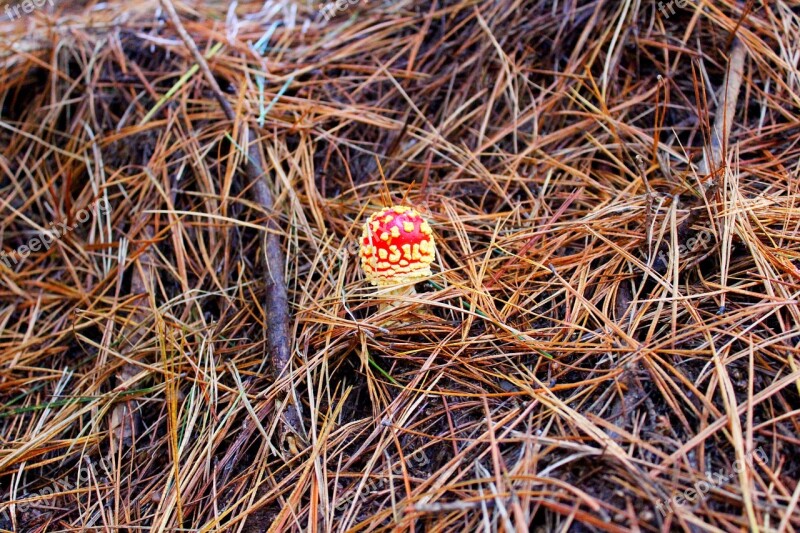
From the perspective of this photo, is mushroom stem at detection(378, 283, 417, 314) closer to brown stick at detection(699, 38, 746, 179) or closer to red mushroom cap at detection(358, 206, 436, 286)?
red mushroom cap at detection(358, 206, 436, 286)

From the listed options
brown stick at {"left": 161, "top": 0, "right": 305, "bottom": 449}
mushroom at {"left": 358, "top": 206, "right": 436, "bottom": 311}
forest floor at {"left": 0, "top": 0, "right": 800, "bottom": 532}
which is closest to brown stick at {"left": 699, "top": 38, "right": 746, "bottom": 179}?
forest floor at {"left": 0, "top": 0, "right": 800, "bottom": 532}

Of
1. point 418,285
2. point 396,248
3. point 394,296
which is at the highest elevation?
point 396,248

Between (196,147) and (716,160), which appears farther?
(196,147)

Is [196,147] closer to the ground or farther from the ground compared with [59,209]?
farther from the ground

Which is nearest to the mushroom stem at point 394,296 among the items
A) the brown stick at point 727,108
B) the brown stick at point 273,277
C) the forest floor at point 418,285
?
the forest floor at point 418,285

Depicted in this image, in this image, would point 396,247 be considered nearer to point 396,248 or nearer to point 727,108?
point 396,248

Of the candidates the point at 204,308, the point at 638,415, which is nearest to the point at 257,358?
the point at 204,308

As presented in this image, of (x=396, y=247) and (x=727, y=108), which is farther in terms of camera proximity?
(x=727, y=108)

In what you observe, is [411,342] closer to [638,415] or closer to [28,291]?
[638,415]

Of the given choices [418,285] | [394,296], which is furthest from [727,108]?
[394,296]
